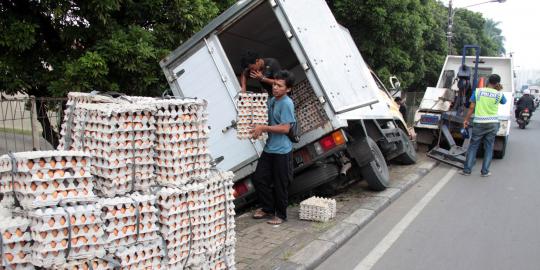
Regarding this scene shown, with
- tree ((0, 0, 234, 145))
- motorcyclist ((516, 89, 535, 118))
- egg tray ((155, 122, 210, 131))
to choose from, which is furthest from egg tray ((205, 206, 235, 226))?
motorcyclist ((516, 89, 535, 118))

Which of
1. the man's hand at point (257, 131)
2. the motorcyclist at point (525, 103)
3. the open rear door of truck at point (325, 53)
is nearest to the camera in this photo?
the man's hand at point (257, 131)

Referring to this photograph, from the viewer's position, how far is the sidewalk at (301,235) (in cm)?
429

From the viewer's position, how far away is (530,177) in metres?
8.80

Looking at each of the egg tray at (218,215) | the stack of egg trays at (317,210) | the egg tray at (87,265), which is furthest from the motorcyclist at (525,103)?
the egg tray at (87,265)

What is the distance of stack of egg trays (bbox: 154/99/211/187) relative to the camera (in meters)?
3.30

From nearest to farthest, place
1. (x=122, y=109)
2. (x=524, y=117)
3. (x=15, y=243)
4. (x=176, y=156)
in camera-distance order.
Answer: (x=15, y=243)
(x=122, y=109)
(x=176, y=156)
(x=524, y=117)

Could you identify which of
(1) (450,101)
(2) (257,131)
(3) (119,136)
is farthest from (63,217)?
(1) (450,101)

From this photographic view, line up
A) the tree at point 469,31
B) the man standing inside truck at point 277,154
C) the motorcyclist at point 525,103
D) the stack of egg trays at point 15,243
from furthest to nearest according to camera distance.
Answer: the tree at point 469,31, the motorcyclist at point 525,103, the man standing inside truck at point 277,154, the stack of egg trays at point 15,243

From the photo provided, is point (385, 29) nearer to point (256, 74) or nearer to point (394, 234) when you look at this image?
point (256, 74)

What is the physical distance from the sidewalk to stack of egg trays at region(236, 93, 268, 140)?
1.15m

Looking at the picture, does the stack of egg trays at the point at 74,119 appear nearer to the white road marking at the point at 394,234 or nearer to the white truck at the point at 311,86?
the white truck at the point at 311,86

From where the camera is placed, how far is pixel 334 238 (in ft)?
16.2

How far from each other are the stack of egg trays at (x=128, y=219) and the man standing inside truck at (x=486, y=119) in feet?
24.8

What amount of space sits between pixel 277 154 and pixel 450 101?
7506 millimetres
